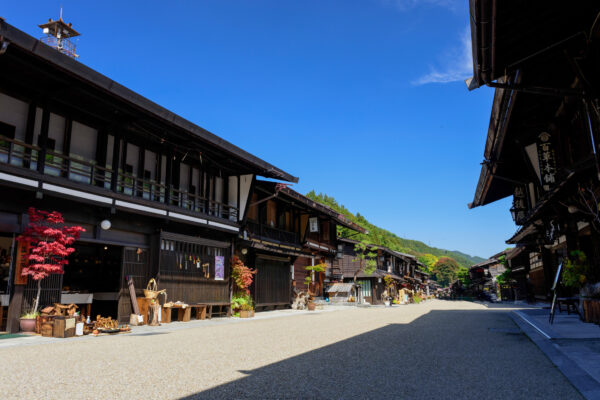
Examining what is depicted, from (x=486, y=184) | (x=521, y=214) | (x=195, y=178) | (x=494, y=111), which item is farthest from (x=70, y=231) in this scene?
(x=521, y=214)

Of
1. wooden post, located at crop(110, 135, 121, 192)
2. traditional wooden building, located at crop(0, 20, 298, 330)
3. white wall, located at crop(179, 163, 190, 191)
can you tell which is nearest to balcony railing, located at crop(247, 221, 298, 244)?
traditional wooden building, located at crop(0, 20, 298, 330)

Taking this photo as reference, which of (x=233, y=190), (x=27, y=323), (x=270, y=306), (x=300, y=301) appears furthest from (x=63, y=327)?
(x=300, y=301)

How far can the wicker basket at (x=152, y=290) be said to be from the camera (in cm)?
1319

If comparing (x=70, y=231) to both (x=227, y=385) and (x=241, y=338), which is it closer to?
(x=241, y=338)

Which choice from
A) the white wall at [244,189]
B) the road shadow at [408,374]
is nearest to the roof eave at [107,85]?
the white wall at [244,189]

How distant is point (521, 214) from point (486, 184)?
1.94 m

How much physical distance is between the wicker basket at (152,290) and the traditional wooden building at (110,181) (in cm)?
31

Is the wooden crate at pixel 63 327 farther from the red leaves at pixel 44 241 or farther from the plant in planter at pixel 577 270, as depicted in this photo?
the plant in planter at pixel 577 270

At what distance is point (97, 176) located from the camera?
1185cm

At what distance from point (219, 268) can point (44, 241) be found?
312 inches

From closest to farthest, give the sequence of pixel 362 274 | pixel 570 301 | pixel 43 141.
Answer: pixel 43 141 < pixel 570 301 < pixel 362 274

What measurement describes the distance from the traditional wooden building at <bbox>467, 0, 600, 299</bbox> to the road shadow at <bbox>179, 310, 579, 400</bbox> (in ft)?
11.3

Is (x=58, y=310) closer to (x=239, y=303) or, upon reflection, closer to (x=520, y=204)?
(x=239, y=303)

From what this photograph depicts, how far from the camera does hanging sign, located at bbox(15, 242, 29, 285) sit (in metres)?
9.94
